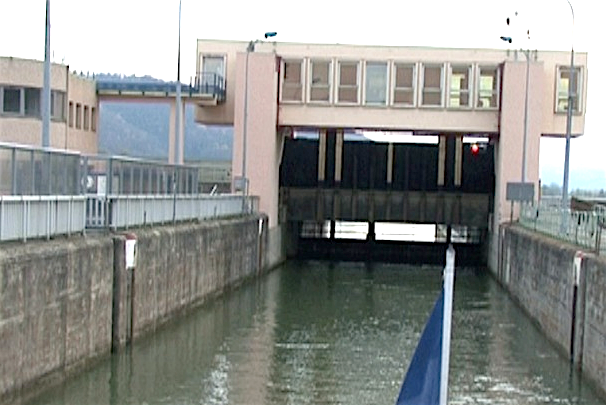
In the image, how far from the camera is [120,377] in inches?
811

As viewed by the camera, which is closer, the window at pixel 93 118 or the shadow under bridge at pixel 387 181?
the window at pixel 93 118

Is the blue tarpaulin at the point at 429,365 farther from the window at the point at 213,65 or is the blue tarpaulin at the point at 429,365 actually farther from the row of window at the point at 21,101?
the window at the point at 213,65

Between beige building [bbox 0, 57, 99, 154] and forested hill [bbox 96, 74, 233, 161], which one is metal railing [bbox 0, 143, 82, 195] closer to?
beige building [bbox 0, 57, 99, 154]

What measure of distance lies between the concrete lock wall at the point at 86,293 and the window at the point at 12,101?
1250cm

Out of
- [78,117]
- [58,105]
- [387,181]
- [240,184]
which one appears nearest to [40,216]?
[240,184]

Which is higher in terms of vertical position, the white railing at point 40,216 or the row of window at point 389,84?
the row of window at point 389,84

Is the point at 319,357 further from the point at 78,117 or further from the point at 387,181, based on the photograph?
the point at 387,181

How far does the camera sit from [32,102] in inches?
1741

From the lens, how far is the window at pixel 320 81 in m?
48.4

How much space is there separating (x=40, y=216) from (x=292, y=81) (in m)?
30.9

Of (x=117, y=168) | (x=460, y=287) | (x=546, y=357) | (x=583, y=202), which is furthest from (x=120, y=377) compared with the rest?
(x=583, y=202)

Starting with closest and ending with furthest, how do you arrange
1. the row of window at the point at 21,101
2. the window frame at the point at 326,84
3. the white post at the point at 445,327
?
the white post at the point at 445,327 → the row of window at the point at 21,101 → the window frame at the point at 326,84

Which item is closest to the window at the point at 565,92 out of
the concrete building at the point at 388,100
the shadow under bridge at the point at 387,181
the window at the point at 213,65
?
the concrete building at the point at 388,100

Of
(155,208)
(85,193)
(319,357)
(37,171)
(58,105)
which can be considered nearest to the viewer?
(37,171)
